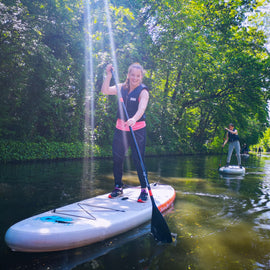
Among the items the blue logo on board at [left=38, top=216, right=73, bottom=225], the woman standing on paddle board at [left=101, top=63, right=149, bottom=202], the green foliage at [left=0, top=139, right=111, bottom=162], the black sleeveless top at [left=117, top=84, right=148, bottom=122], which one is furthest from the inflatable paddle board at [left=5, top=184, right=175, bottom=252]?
the green foliage at [left=0, top=139, right=111, bottom=162]

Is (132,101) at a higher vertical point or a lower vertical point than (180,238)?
higher

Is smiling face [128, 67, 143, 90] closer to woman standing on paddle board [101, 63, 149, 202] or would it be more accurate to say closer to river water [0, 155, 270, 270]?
woman standing on paddle board [101, 63, 149, 202]

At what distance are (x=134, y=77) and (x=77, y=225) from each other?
2.63 meters

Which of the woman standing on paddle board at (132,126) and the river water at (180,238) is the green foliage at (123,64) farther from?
the woman standing on paddle board at (132,126)

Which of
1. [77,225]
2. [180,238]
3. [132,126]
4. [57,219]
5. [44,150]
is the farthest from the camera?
[44,150]

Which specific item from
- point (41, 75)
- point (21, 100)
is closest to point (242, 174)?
point (41, 75)

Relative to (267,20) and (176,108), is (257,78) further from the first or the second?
(267,20)

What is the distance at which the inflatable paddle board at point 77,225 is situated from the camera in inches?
105

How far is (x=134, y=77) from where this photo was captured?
449 cm

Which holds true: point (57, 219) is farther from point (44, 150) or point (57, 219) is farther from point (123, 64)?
point (123, 64)

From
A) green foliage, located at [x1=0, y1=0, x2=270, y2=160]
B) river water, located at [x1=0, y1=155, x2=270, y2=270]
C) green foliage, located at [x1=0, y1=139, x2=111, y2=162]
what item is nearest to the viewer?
river water, located at [x1=0, y1=155, x2=270, y2=270]

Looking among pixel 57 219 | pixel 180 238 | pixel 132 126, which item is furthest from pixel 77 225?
pixel 132 126

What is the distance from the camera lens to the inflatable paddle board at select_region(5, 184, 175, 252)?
2.66m

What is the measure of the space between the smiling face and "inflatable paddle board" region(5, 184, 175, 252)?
202 centimetres
